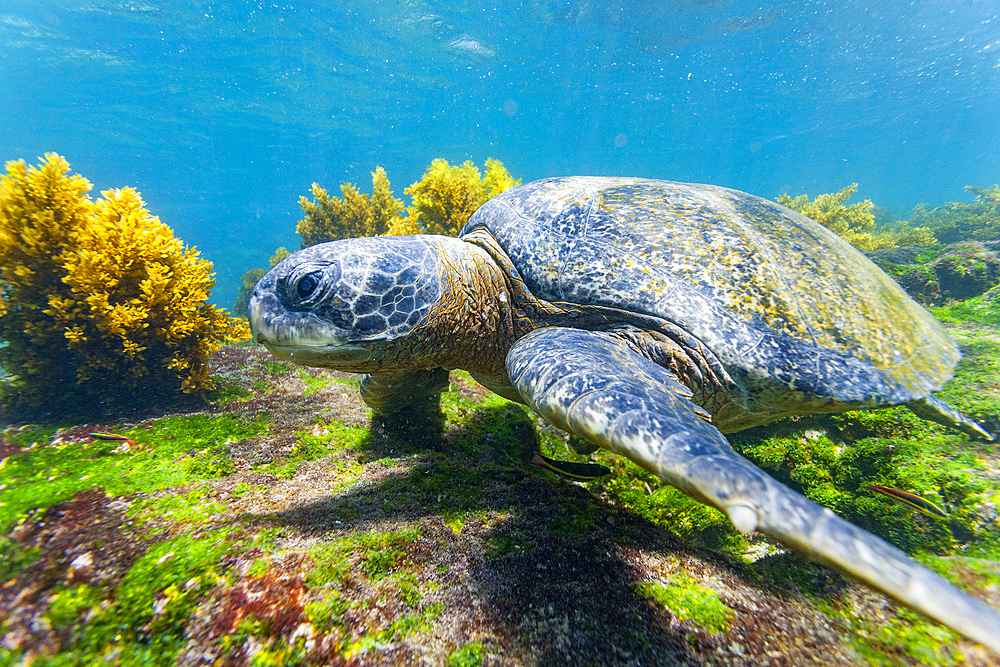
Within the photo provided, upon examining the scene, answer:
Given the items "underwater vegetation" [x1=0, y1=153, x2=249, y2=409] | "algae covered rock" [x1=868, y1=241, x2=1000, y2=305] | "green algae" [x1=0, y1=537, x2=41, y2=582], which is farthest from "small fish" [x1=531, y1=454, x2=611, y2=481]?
"algae covered rock" [x1=868, y1=241, x2=1000, y2=305]

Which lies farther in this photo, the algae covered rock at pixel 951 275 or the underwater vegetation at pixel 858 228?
the underwater vegetation at pixel 858 228

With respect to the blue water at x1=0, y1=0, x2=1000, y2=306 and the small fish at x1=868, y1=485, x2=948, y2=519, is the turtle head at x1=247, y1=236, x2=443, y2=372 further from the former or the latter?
the blue water at x1=0, y1=0, x2=1000, y2=306

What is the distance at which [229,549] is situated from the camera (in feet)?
4.64

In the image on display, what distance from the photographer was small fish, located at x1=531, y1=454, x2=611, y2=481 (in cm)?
229

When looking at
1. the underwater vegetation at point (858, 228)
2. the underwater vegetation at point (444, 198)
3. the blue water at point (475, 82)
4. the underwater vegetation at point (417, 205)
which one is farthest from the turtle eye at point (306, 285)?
the blue water at point (475, 82)

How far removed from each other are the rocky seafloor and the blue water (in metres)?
34.3

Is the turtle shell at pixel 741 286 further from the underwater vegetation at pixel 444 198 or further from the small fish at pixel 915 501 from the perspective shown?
the underwater vegetation at pixel 444 198

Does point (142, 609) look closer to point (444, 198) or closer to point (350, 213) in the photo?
point (444, 198)

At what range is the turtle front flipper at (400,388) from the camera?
2.68 m

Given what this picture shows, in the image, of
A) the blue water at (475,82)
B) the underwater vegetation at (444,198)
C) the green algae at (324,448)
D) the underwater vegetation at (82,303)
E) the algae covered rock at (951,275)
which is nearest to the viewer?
the green algae at (324,448)

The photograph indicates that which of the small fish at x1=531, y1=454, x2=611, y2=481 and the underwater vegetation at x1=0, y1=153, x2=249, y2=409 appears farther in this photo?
the underwater vegetation at x1=0, y1=153, x2=249, y2=409

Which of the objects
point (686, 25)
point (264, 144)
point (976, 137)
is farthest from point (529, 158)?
point (976, 137)

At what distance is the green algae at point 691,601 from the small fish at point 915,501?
1.76m

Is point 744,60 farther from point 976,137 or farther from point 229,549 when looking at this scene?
point 976,137
